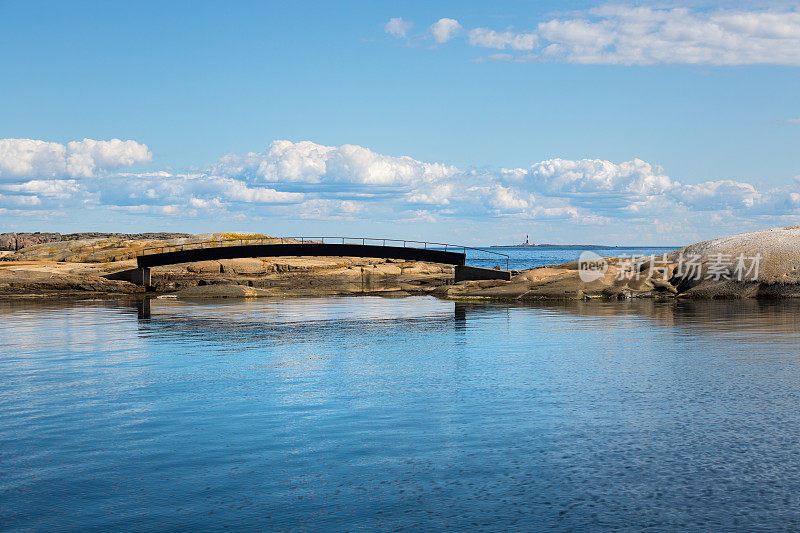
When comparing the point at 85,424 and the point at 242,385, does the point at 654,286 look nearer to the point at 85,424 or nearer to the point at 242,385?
the point at 242,385

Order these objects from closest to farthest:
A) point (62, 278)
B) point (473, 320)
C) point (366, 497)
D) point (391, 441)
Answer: point (366, 497) → point (391, 441) → point (473, 320) → point (62, 278)

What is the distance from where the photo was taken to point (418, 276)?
75.0 m

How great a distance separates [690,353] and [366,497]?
51.9 feet

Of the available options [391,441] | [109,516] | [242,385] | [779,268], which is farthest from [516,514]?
[779,268]

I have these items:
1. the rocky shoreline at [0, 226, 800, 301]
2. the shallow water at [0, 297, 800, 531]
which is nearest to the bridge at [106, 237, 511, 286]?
the rocky shoreline at [0, 226, 800, 301]

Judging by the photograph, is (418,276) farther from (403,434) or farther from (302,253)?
(403,434)

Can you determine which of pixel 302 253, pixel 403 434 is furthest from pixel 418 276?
pixel 403 434

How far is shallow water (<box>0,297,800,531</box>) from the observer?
891cm

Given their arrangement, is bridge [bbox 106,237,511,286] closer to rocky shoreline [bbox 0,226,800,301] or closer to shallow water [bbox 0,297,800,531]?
rocky shoreline [bbox 0,226,800,301]

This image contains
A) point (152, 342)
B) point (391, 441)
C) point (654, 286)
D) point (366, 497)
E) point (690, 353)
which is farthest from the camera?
point (654, 286)

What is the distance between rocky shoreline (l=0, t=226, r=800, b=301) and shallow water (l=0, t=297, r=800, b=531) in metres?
23.2

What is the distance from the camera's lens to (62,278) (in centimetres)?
6300

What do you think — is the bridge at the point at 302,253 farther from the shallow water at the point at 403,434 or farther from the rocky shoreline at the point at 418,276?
the shallow water at the point at 403,434

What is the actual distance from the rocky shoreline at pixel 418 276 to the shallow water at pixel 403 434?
914 inches
